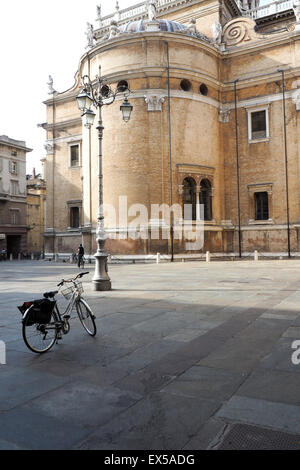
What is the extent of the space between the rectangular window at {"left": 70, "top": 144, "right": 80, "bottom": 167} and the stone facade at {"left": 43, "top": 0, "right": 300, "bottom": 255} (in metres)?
4.25

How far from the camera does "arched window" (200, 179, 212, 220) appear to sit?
27734mm

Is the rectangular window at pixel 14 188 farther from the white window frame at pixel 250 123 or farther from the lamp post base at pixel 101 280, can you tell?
the lamp post base at pixel 101 280

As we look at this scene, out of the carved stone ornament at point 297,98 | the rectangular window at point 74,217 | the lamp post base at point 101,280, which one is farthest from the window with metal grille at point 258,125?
the lamp post base at point 101,280

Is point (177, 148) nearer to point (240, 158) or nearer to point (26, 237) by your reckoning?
point (240, 158)

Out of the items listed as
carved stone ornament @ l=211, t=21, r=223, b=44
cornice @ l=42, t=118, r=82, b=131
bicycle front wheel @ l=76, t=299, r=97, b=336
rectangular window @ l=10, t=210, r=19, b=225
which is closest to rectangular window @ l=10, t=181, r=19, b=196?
rectangular window @ l=10, t=210, r=19, b=225

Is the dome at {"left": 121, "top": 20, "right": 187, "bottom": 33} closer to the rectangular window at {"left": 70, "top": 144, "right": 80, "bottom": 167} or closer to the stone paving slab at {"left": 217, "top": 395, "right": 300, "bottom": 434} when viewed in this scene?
the rectangular window at {"left": 70, "top": 144, "right": 80, "bottom": 167}

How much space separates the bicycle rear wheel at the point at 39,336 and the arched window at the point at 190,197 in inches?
856

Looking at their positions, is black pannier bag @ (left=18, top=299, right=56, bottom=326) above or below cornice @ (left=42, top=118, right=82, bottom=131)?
below

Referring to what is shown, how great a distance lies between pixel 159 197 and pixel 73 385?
21.9 metres

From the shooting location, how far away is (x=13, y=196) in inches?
1925

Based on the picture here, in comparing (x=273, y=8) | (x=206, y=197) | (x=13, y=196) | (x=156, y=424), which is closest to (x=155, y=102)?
(x=206, y=197)

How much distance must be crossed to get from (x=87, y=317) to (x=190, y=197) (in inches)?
854
